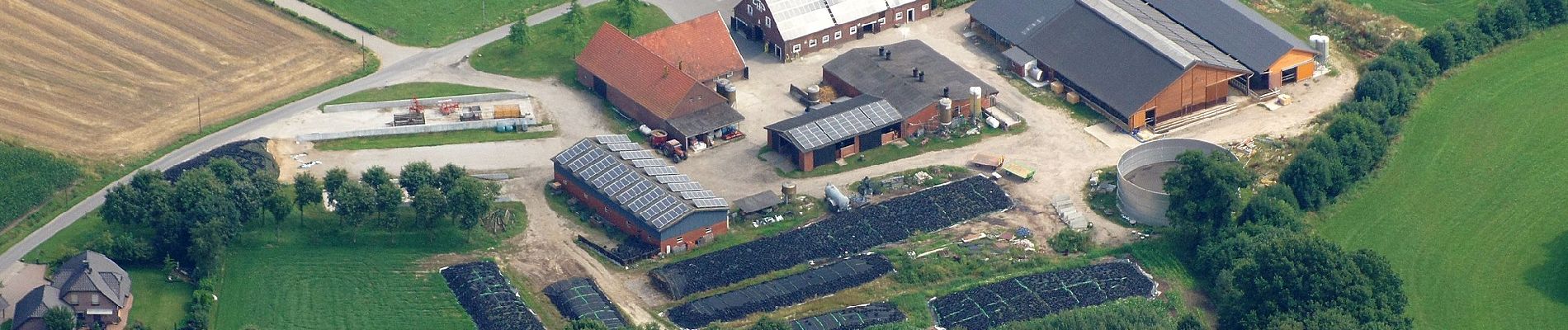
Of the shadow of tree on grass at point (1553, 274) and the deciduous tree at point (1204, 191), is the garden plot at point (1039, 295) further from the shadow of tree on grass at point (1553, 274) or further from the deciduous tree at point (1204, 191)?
the shadow of tree on grass at point (1553, 274)

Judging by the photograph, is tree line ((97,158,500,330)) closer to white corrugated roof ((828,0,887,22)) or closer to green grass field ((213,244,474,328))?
green grass field ((213,244,474,328))

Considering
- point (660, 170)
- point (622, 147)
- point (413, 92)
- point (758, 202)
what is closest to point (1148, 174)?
point (758, 202)

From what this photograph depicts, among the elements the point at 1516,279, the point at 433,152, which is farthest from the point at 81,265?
the point at 1516,279

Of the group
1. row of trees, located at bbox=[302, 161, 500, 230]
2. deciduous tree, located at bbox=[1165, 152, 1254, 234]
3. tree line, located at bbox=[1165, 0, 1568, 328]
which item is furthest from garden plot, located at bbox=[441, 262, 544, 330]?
tree line, located at bbox=[1165, 0, 1568, 328]

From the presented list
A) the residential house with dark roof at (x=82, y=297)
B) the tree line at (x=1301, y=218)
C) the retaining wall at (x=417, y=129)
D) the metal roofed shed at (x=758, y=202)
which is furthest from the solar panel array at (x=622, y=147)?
the tree line at (x=1301, y=218)

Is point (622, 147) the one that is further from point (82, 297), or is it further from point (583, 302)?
point (82, 297)

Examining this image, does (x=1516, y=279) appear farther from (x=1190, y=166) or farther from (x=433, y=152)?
(x=433, y=152)
